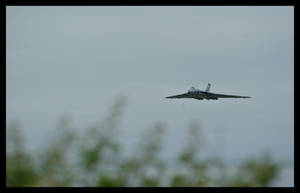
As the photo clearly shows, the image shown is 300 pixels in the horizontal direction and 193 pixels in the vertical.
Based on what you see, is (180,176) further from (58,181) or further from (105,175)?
(58,181)

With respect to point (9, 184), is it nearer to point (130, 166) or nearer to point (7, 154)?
point (7, 154)

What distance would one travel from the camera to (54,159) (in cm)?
1538
